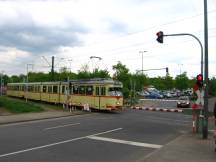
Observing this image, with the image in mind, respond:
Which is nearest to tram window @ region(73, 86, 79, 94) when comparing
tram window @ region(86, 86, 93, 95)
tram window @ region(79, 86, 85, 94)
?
tram window @ region(79, 86, 85, 94)

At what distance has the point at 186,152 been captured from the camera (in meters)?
12.0

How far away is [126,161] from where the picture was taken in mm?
10898

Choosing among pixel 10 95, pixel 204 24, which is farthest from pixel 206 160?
pixel 10 95

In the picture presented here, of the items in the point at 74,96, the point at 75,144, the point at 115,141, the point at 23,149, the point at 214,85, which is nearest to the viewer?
the point at 23,149

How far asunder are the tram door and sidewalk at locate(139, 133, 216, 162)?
19.7 metres

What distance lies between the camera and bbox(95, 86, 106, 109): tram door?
34469mm

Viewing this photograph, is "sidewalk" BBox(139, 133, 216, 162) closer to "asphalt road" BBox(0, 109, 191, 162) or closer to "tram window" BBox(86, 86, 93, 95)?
"asphalt road" BBox(0, 109, 191, 162)

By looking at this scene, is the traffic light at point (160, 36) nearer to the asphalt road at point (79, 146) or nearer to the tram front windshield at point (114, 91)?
the asphalt road at point (79, 146)

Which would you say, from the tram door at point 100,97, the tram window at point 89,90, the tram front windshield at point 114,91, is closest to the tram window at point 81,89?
the tram window at point 89,90

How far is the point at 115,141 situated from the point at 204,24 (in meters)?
6.23

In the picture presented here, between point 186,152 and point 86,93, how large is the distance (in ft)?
82.5

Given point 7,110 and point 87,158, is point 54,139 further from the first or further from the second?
point 7,110

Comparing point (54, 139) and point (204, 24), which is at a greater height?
point (204, 24)

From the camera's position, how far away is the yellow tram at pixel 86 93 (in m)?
34.2
